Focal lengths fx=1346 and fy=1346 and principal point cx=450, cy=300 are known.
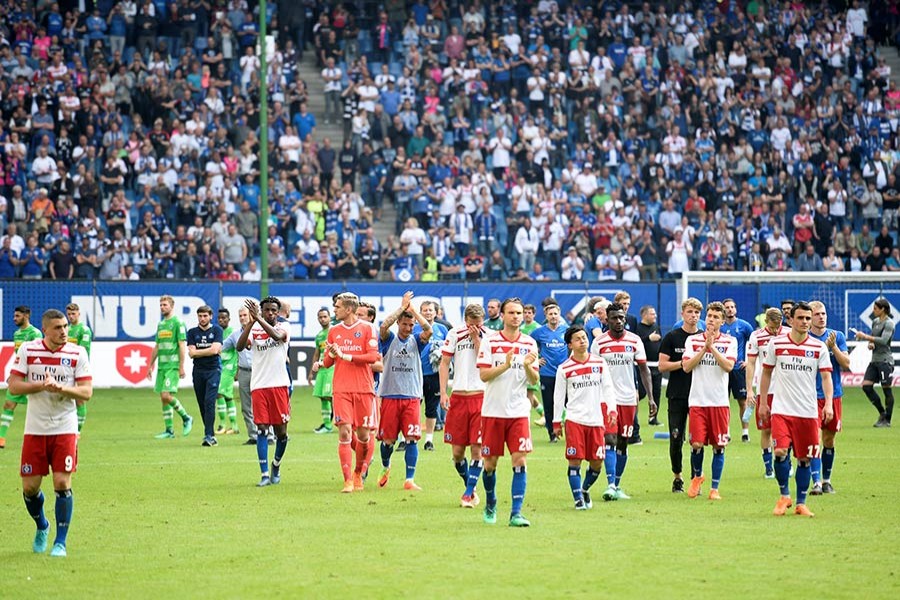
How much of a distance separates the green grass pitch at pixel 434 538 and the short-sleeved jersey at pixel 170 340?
145 inches

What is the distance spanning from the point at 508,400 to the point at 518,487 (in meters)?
0.87

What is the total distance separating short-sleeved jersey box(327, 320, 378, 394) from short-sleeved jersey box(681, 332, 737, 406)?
12.3ft

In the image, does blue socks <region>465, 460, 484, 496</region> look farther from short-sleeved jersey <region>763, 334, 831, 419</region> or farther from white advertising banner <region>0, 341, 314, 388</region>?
white advertising banner <region>0, 341, 314, 388</region>

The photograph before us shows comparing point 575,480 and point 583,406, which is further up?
point 583,406

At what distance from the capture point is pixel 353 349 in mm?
16094

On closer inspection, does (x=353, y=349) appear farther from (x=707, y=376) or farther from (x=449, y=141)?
(x=449, y=141)

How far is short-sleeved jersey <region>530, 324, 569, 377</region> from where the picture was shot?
22562mm

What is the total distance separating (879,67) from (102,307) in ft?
83.9

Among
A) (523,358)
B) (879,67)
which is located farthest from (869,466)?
(879,67)

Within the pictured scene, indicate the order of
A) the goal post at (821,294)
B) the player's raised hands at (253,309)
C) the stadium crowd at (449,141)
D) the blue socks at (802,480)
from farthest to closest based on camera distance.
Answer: the stadium crowd at (449,141) → the goal post at (821,294) → the player's raised hands at (253,309) → the blue socks at (802,480)

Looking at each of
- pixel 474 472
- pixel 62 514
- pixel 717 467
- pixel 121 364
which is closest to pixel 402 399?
pixel 474 472

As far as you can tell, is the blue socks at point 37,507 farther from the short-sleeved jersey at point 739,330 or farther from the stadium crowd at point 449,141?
the stadium crowd at point 449,141

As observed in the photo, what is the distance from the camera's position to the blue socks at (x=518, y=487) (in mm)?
13148

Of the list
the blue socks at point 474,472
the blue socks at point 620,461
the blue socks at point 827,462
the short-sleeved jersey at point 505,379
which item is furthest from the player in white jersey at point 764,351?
the short-sleeved jersey at point 505,379
